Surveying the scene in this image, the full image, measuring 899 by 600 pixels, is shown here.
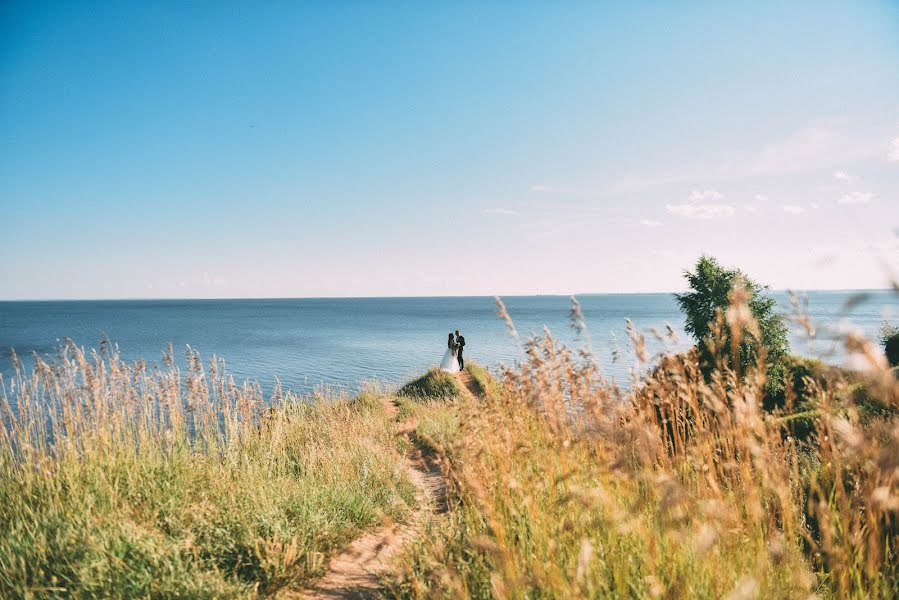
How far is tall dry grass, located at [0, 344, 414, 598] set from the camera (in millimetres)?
3410

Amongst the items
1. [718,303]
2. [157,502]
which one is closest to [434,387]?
[157,502]

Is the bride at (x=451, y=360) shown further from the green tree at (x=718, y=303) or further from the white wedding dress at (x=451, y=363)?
the green tree at (x=718, y=303)

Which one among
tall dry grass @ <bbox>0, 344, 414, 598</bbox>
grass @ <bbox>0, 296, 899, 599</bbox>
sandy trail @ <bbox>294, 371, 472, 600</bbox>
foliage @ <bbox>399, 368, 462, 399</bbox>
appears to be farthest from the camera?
foliage @ <bbox>399, 368, 462, 399</bbox>

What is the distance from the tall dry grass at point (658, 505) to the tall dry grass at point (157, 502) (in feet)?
4.52

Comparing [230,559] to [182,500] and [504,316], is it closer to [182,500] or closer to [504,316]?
[182,500]

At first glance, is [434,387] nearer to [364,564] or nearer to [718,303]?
[364,564]

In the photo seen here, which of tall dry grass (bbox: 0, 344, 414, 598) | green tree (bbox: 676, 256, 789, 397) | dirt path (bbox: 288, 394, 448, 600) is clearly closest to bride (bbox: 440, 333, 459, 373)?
green tree (bbox: 676, 256, 789, 397)

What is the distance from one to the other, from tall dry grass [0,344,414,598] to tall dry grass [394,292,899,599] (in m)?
1.38

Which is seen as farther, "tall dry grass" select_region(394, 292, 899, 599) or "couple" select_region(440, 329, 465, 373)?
"couple" select_region(440, 329, 465, 373)

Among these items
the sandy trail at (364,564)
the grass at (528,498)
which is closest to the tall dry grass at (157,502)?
the grass at (528,498)

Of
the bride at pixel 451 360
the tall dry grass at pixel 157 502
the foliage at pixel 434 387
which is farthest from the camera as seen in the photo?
the bride at pixel 451 360

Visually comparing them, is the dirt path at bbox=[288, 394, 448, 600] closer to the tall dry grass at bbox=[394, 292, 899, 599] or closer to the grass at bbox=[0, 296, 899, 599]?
the grass at bbox=[0, 296, 899, 599]

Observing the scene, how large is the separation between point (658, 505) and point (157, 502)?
4.54m

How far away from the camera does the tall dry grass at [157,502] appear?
134 inches
